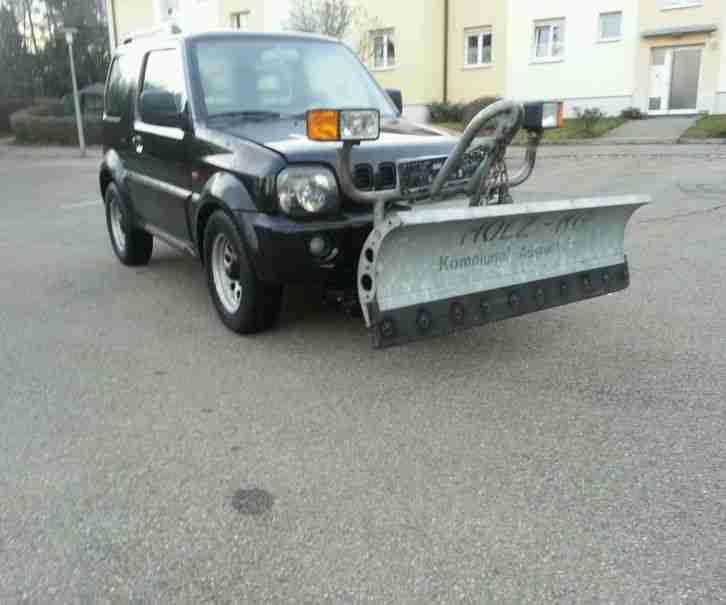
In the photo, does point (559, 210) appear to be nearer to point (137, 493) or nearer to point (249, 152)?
point (249, 152)

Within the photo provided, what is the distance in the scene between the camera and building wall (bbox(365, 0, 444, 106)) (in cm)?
2878

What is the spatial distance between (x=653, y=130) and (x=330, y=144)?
65.9 ft

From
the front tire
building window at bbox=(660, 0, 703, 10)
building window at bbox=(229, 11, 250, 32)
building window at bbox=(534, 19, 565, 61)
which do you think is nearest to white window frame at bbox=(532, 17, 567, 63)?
building window at bbox=(534, 19, 565, 61)

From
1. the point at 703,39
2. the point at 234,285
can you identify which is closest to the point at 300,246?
the point at 234,285

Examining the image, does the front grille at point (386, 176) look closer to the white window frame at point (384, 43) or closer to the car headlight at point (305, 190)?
the car headlight at point (305, 190)

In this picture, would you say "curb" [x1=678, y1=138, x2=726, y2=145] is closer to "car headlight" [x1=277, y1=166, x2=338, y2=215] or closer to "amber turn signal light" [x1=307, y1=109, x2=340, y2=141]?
"car headlight" [x1=277, y1=166, x2=338, y2=215]

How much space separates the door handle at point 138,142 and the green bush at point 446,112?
23058mm

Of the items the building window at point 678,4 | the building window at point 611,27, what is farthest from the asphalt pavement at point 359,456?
the building window at point 611,27

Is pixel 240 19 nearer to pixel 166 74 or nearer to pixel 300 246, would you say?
pixel 166 74

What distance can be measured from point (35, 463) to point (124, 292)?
3254 millimetres

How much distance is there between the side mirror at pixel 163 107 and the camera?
5.29m

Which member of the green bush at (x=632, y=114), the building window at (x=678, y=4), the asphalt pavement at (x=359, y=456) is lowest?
the asphalt pavement at (x=359, y=456)

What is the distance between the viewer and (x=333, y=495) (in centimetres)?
307

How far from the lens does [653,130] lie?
72.5 feet
